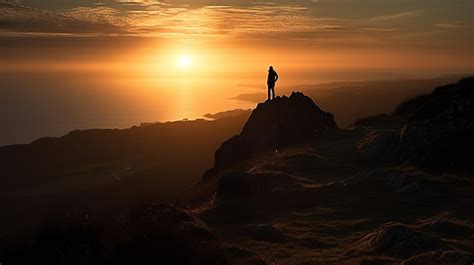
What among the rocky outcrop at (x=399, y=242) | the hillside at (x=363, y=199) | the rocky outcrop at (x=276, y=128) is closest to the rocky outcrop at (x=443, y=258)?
the hillside at (x=363, y=199)

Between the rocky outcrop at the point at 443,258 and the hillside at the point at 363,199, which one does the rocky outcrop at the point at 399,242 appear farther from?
A: the rocky outcrop at the point at 443,258

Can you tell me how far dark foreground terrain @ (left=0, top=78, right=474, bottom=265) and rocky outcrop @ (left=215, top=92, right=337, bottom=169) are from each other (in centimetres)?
17

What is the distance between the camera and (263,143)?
44688mm

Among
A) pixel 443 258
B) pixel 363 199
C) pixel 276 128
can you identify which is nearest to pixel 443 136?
pixel 363 199

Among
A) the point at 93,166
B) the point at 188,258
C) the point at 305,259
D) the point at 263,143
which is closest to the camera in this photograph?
the point at 188,258

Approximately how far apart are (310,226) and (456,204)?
7597mm

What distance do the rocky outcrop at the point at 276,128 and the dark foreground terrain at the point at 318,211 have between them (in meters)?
0.17

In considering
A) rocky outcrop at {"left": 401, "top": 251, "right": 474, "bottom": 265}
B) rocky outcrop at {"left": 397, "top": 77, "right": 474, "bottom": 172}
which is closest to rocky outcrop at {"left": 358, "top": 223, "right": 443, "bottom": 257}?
rocky outcrop at {"left": 401, "top": 251, "right": 474, "bottom": 265}

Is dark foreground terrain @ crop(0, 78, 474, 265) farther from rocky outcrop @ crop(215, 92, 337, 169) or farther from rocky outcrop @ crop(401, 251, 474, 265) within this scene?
rocky outcrop @ crop(215, 92, 337, 169)

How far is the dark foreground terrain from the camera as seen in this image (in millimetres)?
15609

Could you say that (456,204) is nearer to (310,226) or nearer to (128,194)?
(310,226)

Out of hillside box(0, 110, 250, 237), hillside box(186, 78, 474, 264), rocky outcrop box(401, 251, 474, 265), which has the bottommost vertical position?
hillside box(0, 110, 250, 237)

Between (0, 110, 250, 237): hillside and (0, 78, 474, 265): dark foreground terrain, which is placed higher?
(0, 78, 474, 265): dark foreground terrain

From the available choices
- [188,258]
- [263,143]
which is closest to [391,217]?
[188,258]
